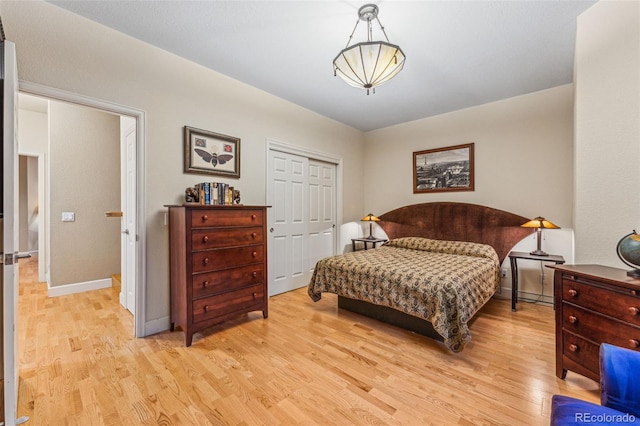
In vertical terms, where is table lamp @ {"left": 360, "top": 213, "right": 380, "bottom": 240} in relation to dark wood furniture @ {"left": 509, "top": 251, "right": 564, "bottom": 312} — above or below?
above

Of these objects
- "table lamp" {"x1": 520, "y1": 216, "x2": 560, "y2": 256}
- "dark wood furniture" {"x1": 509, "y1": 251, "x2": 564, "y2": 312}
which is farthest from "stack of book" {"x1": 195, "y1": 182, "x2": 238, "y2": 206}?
"table lamp" {"x1": 520, "y1": 216, "x2": 560, "y2": 256}

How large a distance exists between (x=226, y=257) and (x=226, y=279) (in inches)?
8.4

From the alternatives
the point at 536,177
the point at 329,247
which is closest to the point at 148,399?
the point at 329,247

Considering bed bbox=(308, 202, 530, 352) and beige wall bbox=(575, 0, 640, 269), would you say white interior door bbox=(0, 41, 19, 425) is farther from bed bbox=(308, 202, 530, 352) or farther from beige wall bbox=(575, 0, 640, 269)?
beige wall bbox=(575, 0, 640, 269)

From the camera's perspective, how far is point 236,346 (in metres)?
2.32

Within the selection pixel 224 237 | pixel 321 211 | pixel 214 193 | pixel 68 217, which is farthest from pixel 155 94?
pixel 321 211

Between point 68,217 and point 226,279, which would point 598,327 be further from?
point 68,217

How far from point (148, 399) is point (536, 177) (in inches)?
181

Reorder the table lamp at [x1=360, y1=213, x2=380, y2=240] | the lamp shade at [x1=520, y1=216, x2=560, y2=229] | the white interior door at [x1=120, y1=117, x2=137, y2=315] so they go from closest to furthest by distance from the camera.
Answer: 1. the white interior door at [x1=120, y1=117, x2=137, y2=315]
2. the lamp shade at [x1=520, y1=216, x2=560, y2=229]
3. the table lamp at [x1=360, y1=213, x2=380, y2=240]

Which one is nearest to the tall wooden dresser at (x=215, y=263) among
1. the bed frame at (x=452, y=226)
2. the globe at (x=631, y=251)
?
the bed frame at (x=452, y=226)

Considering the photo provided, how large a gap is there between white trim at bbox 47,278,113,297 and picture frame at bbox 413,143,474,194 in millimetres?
5004

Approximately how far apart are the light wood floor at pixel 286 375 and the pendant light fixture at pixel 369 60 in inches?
85.4

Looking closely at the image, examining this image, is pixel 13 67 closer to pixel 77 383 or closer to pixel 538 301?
pixel 77 383

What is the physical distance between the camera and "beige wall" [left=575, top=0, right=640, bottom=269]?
182 cm
